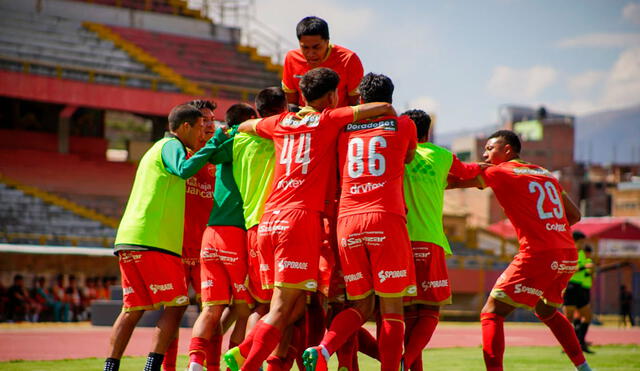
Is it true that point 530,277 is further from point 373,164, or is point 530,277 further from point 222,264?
point 222,264

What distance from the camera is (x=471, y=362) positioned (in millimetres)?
11891

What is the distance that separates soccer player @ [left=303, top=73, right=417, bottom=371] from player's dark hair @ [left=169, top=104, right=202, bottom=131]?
166 centimetres

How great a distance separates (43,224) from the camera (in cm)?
2894

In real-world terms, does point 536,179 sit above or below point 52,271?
above

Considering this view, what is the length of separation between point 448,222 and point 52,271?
30508 mm

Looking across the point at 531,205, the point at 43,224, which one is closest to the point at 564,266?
the point at 531,205

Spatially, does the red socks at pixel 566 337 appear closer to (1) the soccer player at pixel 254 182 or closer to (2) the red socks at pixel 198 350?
(1) the soccer player at pixel 254 182

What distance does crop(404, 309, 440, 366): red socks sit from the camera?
7729mm

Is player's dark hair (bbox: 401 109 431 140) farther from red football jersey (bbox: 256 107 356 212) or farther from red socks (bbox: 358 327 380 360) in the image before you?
red socks (bbox: 358 327 380 360)

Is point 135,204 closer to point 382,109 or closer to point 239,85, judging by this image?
point 382,109

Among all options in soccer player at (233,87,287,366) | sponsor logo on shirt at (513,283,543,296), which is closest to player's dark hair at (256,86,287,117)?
soccer player at (233,87,287,366)

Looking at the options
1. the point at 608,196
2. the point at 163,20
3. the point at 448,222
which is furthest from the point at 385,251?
the point at 608,196

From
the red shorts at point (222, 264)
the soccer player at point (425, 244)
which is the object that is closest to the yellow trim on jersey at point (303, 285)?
the red shorts at point (222, 264)

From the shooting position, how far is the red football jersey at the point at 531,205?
27.5 feet
